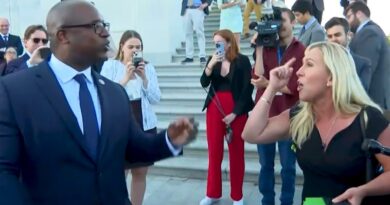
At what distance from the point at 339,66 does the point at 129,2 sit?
27.3ft

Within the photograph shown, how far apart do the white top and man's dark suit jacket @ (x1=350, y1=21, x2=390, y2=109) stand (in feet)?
7.98

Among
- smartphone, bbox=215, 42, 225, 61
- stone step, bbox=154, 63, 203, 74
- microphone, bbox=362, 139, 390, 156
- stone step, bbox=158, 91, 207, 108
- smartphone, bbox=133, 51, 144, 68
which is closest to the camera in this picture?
microphone, bbox=362, 139, 390, 156

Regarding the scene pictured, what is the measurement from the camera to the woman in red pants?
5.40 metres

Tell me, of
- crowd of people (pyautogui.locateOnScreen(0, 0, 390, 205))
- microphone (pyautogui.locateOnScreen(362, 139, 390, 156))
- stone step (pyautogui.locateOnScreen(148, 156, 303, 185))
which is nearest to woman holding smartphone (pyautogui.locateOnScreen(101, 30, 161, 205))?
crowd of people (pyautogui.locateOnScreen(0, 0, 390, 205))

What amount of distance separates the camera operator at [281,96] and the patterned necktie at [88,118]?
2896mm

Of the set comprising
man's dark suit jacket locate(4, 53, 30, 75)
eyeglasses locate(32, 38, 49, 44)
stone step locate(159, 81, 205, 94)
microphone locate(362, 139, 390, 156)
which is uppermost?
eyeglasses locate(32, 38, 49, 44)

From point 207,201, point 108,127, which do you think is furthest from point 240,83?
point 108,127

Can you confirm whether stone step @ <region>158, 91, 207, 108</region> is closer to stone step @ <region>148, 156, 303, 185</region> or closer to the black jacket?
stone step @ <region>148, 156, 303, 185</region>

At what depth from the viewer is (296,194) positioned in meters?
5.98

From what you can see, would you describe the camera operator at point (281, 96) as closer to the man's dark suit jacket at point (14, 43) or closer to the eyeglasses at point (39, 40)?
the eyeglasses at point (39, 40)

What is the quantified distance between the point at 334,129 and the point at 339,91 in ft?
0.71

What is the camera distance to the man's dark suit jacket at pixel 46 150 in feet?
6.74

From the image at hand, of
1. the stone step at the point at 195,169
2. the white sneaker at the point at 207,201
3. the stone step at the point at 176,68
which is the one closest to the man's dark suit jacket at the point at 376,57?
the stone step at the point at 195,169

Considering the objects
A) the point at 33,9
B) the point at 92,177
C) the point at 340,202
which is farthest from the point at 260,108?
the point at 33,9
